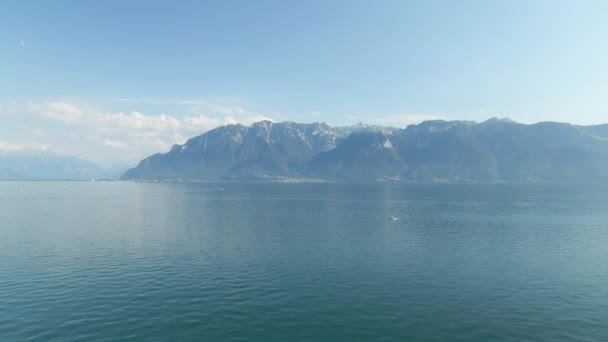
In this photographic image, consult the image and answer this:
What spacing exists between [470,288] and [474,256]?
92.3 feet

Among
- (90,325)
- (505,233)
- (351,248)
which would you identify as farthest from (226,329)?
(505,233)

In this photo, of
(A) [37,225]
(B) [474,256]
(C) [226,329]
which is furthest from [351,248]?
(A) [37,225]

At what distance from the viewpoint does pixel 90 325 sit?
49.8 meters

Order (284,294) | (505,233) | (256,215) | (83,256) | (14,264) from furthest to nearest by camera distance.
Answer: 1. (256,215)
2. (505,233)
3. (83,256)
4. (14,264)
5. (284,294)

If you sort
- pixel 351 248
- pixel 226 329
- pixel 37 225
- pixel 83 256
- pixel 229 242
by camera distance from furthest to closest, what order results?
pixel 37 225 → pixel 229 242 → pixel 351 248 → pixel 83 256 → pixel 226 329

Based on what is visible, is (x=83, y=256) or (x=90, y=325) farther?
(x=83, y=256)

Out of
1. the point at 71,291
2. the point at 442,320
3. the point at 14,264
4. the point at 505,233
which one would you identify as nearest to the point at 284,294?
the point at 442,320

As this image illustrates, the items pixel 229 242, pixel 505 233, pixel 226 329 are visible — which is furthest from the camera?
pixel 505 233

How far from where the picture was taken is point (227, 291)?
6353cm

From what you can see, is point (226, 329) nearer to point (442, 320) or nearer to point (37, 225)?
point (442, 320)

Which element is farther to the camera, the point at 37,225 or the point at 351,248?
the point at 37,225

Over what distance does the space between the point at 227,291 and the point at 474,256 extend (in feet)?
217

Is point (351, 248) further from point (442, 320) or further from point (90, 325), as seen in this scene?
point (90, 325)

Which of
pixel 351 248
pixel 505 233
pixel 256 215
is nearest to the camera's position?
pixel 351 248
